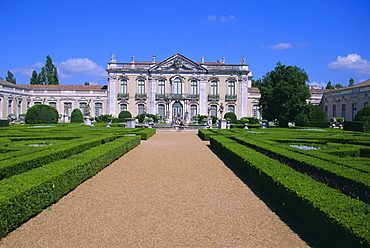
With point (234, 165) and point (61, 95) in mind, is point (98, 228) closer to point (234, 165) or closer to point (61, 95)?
point (234, 165)

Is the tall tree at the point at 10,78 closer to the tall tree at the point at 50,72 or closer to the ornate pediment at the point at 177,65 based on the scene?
the tall tree at the point at 50,72

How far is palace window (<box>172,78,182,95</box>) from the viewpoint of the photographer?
3953 cm

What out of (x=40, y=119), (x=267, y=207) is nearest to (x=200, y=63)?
(x=40, y=119)

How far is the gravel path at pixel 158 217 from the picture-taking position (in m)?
3.66

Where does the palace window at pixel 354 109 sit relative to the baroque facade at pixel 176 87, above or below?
below

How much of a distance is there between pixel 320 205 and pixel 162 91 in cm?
3660

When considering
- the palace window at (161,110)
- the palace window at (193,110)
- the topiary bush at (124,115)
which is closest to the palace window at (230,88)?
the palace window at (193,110)

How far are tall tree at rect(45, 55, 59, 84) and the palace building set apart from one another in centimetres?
1047

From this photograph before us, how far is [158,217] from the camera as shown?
14.6ft

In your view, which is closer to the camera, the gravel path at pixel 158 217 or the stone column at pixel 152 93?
the gravel path at pixel 158 217

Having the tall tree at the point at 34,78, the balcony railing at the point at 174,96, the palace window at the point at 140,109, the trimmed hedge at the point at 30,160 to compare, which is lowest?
the trimmed hedge at the point at 30,160

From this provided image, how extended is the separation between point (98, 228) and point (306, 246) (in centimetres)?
253

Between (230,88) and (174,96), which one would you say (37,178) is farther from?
(230,88)

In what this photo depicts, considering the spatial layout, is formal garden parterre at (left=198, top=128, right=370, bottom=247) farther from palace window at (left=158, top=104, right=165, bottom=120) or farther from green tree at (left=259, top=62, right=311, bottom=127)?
palace window at (left=158, top=104, right=165, bottom=120)
